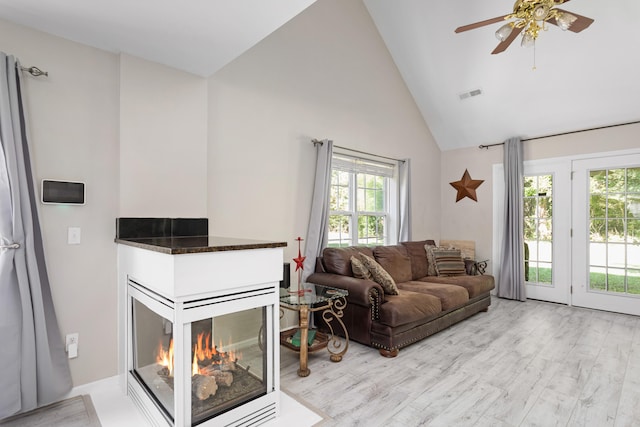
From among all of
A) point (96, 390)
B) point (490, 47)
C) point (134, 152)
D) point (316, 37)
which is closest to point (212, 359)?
point (96, 390)

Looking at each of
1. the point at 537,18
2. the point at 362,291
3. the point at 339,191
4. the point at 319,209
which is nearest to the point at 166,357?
the point at 362,291

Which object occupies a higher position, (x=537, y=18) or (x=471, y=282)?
(x=537, y=18)

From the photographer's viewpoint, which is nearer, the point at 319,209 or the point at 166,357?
the point at 166,357

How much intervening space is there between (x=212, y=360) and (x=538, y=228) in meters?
4.99

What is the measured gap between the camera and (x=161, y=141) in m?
2.50

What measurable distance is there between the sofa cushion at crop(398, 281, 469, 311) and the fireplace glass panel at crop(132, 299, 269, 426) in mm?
2233

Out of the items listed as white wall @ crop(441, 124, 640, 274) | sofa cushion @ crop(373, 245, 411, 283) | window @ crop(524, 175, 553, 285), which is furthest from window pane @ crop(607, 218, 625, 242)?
sofa cushion @ crop(373, 245, 411, 283)

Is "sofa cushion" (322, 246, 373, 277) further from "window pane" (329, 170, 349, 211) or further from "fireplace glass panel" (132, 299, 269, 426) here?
"fireplace glass panel" (132, 299, 269, 426)

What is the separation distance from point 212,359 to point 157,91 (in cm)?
192

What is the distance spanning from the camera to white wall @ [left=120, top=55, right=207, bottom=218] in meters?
2.36

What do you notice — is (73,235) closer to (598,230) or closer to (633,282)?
(598,230)

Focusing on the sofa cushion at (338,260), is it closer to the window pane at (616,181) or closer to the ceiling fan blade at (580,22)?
the ceiling fan blade at (580,22)

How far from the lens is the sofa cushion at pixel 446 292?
3516 mm

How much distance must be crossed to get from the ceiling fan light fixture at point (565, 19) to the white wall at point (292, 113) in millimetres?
2244
